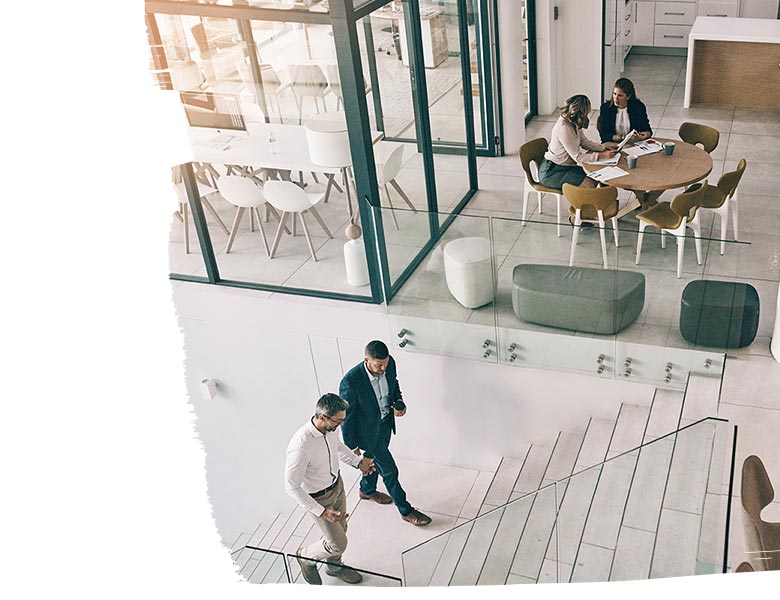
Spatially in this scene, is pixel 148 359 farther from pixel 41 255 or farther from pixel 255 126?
pixel 255 126

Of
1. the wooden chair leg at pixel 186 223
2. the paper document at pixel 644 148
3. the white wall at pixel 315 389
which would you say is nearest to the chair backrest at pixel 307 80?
the wooden chair leg at pixel 186 223

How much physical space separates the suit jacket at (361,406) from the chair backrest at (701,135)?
11.8 ft

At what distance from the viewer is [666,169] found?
6.30 metres

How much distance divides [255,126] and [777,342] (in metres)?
3.99

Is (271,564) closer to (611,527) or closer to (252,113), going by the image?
(611,527)

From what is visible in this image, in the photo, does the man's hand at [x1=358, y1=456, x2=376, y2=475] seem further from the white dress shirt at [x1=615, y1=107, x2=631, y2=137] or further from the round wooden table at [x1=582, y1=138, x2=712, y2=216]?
the white dress shirt at [x1=615, y1=107, x2=631, y2=137]

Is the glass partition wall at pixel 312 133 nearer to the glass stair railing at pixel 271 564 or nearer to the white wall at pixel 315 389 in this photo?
the white wall at pixel 315 389

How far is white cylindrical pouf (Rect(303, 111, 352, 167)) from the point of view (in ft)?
19.7

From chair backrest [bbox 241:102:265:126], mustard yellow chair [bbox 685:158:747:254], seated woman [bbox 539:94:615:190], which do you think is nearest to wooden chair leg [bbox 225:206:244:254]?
chair backrest [bbox 241:102:265:126]

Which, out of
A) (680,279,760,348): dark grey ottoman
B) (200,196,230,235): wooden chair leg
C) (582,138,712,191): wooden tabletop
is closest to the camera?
(680,279,760,348): dark grey ottoman

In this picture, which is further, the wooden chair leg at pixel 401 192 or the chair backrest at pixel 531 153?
the chair backrest at pixel 531 153

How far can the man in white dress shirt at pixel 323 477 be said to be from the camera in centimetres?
452

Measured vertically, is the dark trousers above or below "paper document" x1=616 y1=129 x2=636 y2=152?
below

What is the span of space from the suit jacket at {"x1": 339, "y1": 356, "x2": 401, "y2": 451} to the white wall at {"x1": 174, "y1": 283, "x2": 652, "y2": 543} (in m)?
0.90
